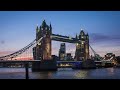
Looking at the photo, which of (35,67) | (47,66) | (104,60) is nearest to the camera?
(35,67)

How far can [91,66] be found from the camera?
1101 inches

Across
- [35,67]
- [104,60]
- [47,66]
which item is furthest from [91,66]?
[35,67]
